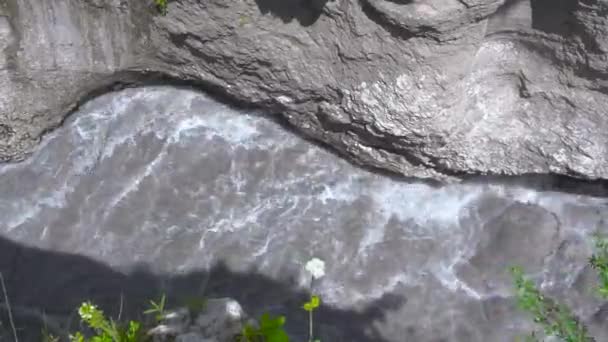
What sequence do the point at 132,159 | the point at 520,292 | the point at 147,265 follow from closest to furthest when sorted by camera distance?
the point at 520,292 < the point at 147,265 < the point at 132,159

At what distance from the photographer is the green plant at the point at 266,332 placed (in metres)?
2.93

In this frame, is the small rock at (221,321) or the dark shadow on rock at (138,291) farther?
the dark shadow on rock at (138,291)

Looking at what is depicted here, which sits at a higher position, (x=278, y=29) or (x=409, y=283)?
(x=278, y=29)

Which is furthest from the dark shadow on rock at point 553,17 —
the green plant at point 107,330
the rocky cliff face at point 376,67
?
the green plant at point 107,330

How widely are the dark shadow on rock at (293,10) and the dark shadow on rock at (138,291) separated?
2081 mm


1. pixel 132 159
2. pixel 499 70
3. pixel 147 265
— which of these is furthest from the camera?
pixel 132 159

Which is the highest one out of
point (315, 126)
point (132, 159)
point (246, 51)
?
point (246, 51)

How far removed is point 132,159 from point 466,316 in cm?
316

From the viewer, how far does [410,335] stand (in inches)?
210

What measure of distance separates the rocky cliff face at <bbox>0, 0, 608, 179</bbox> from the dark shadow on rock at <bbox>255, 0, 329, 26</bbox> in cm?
1

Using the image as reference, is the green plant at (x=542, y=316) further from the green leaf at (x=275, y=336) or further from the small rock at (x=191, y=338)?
the small rock at (x=191, y=338)

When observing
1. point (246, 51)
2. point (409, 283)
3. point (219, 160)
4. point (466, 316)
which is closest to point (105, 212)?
point (219, 160)

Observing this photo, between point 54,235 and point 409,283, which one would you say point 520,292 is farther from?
point 54,235

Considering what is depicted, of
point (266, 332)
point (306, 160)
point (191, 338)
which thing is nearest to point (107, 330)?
point (191, 338)
